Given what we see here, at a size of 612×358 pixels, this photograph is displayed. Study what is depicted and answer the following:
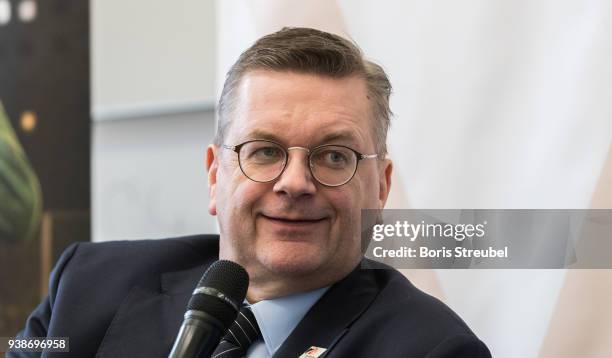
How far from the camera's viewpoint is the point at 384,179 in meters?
1.80

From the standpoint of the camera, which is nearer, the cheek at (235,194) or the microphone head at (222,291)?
the microphone head at (222,291)

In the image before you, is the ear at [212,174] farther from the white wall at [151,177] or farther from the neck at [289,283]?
the white wall at [151,177]

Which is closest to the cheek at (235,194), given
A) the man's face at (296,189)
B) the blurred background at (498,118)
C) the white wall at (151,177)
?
the man's face at (296,189)

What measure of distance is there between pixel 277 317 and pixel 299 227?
210 millimetres

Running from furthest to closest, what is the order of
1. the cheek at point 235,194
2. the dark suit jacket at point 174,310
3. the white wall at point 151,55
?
the white wall at point 151,55 → the cheek at point 235,194 → the dark suit jacket at point 174,310

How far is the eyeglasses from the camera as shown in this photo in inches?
63.3

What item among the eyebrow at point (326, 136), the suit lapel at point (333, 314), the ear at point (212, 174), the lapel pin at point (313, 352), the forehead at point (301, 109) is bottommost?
the lapel pin at point (313, 352)

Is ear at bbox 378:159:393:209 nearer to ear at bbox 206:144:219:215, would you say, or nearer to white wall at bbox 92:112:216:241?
ear at bbox 206:144:219:215

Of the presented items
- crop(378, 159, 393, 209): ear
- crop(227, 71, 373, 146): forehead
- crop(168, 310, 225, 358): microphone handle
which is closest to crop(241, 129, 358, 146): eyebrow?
crop(227, 71, 373, 146): forehead

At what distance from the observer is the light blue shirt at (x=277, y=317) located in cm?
167

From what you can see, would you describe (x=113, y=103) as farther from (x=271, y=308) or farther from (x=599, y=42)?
(x=599, y=42)

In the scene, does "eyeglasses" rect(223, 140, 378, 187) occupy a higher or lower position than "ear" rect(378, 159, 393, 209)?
higher

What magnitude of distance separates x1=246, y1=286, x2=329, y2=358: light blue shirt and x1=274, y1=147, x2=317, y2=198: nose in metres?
0.25

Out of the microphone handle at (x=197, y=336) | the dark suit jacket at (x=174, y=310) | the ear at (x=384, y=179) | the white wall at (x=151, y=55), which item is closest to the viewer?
the microphone handle at (x=197, y=336)
